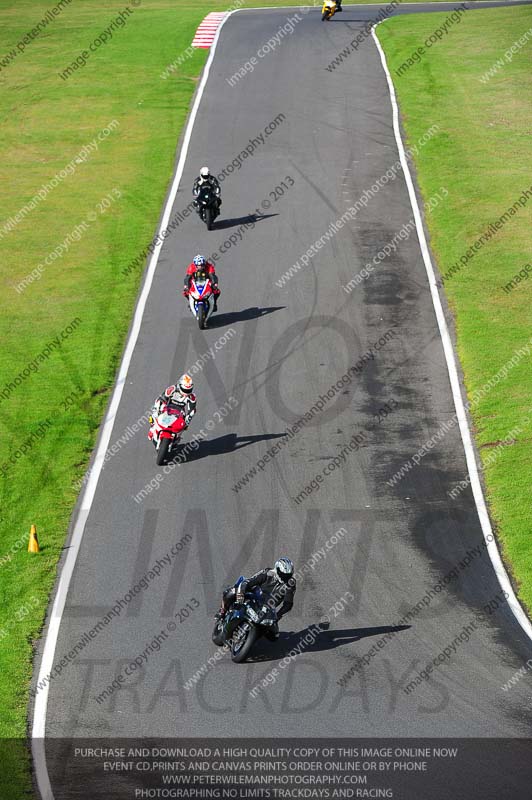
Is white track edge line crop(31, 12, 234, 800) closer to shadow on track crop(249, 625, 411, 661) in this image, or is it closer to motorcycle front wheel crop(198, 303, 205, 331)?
motorcycle front wheel crop(198, 303, 205, 331)

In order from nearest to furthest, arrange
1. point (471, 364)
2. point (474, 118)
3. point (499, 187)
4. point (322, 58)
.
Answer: point (471, 364)
point (499, 187)
point (474, 118)
point (322, 58)

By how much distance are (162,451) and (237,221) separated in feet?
51.4

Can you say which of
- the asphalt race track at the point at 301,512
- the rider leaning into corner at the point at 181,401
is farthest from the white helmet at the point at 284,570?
the rider leaning into corner at the point at 181,401

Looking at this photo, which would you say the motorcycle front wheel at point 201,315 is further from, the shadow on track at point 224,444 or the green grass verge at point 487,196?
the green grass verge at point 487,196

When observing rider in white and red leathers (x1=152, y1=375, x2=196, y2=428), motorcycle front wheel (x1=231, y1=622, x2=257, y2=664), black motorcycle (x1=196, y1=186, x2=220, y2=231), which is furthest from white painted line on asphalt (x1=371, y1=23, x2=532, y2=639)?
black motorcycle (x1=196, y1=186, x2=220, y2=231)

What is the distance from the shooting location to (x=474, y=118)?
46125 millimetres

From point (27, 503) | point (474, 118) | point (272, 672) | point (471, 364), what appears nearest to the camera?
point (272, 672)

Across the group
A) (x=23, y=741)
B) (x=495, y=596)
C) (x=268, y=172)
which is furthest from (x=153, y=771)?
(x=268, y=172)

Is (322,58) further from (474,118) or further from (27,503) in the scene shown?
(27,503)

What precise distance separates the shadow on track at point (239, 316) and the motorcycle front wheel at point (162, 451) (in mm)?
7646

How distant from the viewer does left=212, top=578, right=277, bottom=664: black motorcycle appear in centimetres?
1623

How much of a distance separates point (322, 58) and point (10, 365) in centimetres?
3189

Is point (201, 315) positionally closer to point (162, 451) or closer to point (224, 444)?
point (224, 444)

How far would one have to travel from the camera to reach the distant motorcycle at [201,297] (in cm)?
2877
